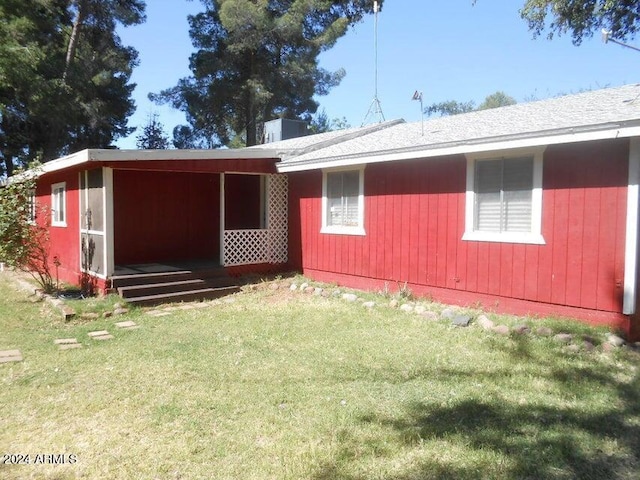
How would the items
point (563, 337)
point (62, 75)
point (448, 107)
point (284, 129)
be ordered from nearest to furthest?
point (563, 337), point (284, 129), point (62, 75), point (448, 107)

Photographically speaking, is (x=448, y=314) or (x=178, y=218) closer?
(x=448, y=314)

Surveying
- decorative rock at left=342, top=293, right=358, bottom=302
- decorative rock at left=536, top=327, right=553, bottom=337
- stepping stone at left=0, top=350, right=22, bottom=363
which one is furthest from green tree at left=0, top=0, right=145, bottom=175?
decorative rock at left=536, top=327, right=553, bottom=337

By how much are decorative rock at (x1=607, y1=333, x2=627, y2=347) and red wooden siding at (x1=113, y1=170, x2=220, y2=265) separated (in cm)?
884

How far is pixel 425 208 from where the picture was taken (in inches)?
319

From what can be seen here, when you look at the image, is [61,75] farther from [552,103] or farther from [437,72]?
[552,103]

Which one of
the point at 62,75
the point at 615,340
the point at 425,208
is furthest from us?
the point at 62,75

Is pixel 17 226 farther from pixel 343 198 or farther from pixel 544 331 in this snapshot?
pixel 544 331

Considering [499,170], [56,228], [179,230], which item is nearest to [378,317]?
[499,170]

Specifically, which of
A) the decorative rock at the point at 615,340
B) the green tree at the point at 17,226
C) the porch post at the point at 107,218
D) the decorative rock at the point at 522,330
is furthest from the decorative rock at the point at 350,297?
the green tree at the point at 17,226

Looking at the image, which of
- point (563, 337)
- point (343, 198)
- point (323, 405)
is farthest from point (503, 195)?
point (323, 405)

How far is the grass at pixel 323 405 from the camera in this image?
3158 millimetres

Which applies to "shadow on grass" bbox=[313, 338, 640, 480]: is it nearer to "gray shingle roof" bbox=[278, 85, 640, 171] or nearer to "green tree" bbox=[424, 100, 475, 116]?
"gray shingle roof" bbox=[278, 85, 640, 171]

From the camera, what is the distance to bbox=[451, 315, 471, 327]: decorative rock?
6641 mm

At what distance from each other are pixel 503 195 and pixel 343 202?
3.54 meters
